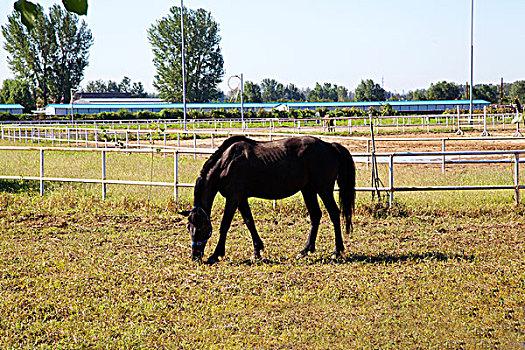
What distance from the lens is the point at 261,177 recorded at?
796 centimetres

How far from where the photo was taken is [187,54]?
81875 mm

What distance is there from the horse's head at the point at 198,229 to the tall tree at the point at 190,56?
75.0 m

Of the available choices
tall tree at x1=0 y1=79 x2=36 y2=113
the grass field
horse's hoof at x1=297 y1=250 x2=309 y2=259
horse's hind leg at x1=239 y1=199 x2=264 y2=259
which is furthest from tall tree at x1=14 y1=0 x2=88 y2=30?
tall tree at x1=0 y1=79 x2=36 y2=113

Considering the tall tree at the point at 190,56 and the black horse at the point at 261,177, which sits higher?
the tall tree at the point at 190,56

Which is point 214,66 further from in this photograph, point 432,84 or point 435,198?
point 435,198

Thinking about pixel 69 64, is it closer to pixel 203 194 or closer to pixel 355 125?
pixel 355 125

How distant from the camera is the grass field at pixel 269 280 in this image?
5195mm

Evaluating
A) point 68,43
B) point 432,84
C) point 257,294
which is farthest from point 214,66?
point 257,294

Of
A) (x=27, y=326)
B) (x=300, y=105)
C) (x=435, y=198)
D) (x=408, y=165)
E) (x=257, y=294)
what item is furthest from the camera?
(x=300, y=105)

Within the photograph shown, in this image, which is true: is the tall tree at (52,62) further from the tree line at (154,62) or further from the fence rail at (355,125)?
the fence rail at (355,125)

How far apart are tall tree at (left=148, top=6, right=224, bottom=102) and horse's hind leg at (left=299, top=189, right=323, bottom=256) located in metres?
74.5

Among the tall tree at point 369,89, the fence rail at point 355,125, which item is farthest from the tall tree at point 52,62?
the tall tree at point 369,89

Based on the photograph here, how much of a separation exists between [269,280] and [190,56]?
77.9 m

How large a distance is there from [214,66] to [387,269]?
78861 mm
